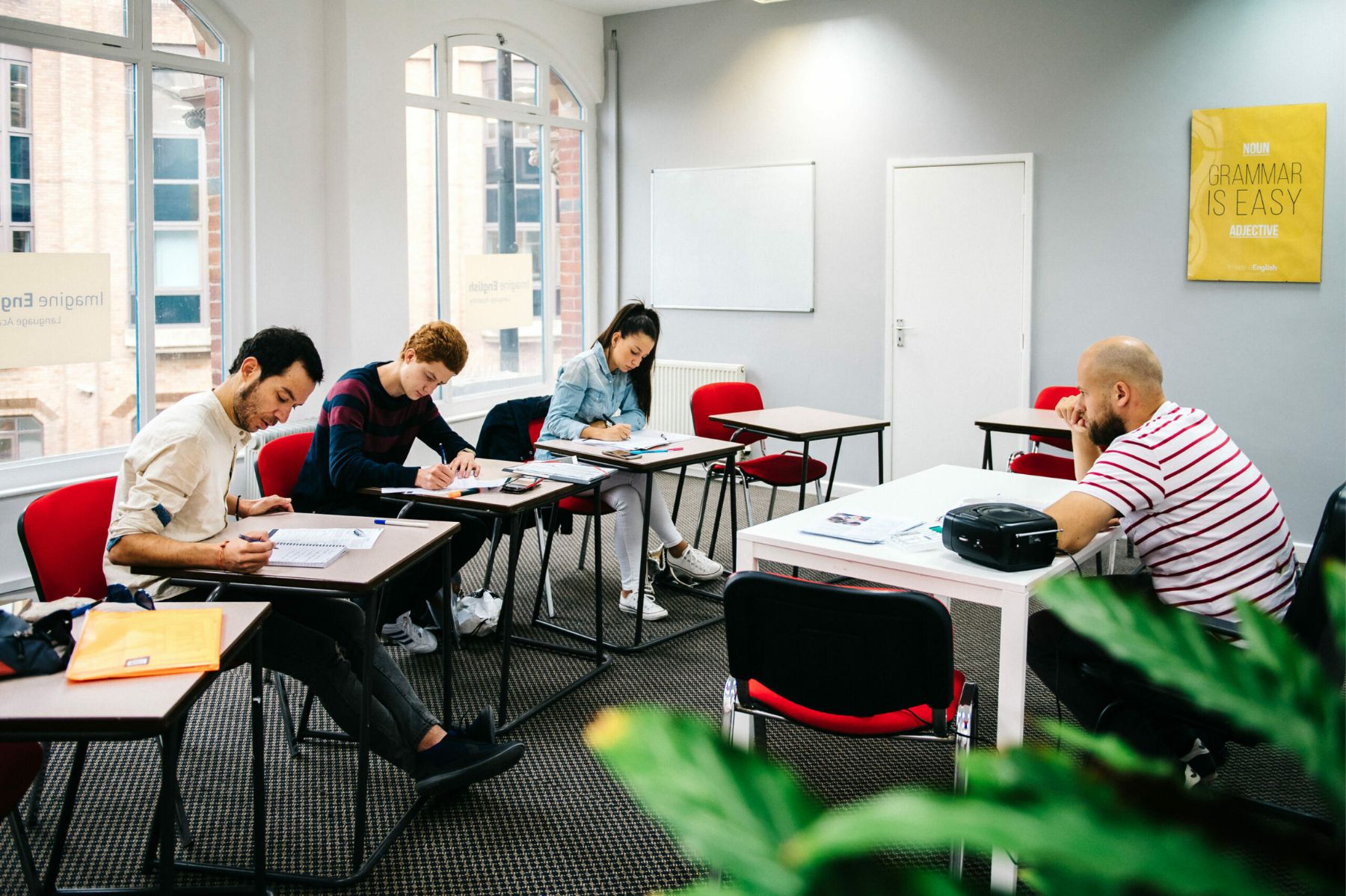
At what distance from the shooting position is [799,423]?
15.5 feet

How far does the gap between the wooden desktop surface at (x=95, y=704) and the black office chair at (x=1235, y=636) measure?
177cm

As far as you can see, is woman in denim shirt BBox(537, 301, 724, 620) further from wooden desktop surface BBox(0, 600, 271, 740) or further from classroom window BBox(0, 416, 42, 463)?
wooden desktop surface BBox(0, 600, 271, 740)

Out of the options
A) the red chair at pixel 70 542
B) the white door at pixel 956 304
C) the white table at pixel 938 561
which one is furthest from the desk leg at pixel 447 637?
the white door at pixel 956 304

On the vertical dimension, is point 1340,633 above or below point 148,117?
below

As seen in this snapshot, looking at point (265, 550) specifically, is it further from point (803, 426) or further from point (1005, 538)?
point (803, 426)

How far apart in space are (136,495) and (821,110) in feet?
16.8

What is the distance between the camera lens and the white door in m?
5.92

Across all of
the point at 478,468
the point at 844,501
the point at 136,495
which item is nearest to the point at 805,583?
the point at 844,501

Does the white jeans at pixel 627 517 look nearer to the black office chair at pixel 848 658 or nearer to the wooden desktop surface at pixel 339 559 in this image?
the wooden desktop surface at pixel 339 559

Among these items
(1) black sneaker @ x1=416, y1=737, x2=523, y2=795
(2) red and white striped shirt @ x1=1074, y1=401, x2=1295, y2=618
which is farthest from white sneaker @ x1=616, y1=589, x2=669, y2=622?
(2) red and white striped shirt @ x1=1074, y1=401, x2=1295, y2=618

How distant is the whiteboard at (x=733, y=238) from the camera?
262 inches

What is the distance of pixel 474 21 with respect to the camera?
247 inches

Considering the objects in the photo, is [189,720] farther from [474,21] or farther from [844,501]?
[474,21]

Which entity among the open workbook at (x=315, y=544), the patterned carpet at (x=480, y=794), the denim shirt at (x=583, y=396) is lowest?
the patterned carpet at (x=480, y=794)
